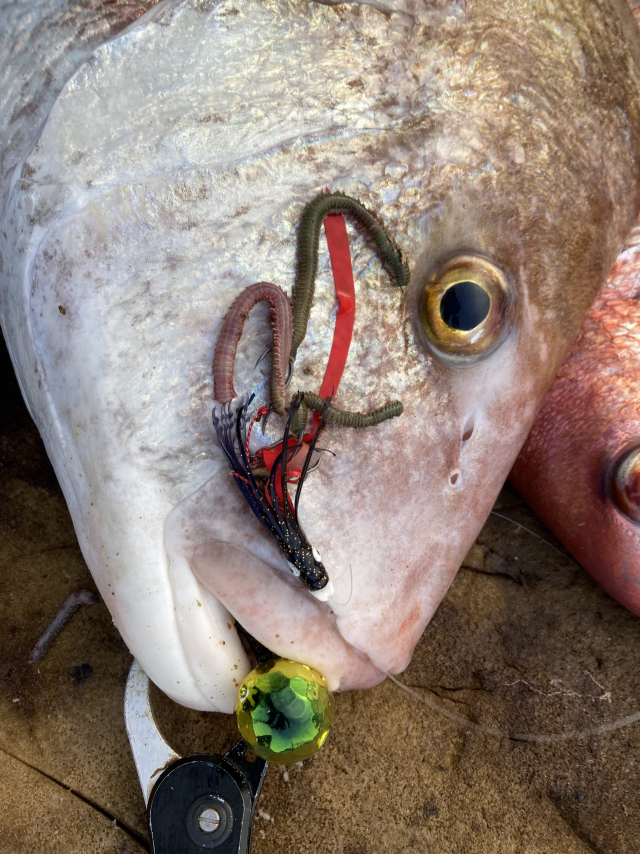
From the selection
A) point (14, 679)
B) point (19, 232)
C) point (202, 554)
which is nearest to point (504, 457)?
point (202, 554)

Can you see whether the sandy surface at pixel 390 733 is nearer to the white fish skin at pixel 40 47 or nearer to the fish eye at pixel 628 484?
the fish eye at pixel 628 484

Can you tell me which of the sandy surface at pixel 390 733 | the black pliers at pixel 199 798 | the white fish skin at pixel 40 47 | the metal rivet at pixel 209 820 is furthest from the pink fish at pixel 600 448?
the white fish skin at pixel 40 47

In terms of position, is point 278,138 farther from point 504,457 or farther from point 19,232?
point 504,457

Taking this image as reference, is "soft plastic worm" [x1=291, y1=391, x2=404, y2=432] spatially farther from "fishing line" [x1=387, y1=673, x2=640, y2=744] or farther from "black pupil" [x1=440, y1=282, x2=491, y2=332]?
"fishing line" [x1=387, y1=673, x2=640, y2=744]

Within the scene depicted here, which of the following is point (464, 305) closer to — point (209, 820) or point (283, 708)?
point (283, 708)

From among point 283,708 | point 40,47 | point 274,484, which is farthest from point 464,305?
point 40,47

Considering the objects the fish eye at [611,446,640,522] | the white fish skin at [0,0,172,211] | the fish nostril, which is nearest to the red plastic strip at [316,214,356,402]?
the fish nostril

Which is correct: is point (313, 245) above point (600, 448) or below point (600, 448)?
above
